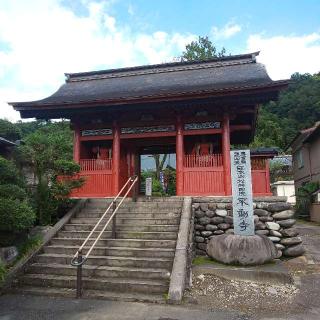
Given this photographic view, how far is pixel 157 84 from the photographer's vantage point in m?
14.8

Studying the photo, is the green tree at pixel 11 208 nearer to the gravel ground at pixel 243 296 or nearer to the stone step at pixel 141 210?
the stone step at pixel 141 210

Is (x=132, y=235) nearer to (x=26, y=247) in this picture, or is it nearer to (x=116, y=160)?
(x=26, y=247)

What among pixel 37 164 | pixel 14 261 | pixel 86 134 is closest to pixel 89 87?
pixel 86 134

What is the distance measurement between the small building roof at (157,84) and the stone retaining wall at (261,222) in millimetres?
3567

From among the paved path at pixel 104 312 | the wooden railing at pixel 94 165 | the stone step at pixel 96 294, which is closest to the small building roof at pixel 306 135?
the wooden railing at pixel 94 165

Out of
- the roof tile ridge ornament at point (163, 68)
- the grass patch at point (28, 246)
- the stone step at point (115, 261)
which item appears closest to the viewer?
the stone step at point (115, 261)

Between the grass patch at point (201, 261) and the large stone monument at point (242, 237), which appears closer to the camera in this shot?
the large stone monument at point (242, 237)

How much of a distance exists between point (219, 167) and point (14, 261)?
23.3ft

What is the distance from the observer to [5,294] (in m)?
7.07

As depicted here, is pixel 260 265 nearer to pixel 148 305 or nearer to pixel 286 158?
pixel 148 305

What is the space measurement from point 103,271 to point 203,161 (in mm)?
5909

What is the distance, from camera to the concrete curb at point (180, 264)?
6.38 m

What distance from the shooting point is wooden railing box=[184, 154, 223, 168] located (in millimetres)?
12016

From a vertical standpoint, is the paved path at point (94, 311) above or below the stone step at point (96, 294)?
below
